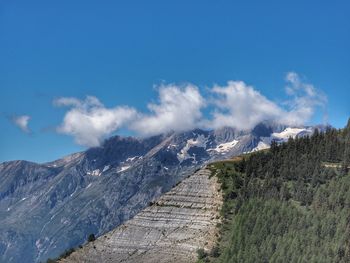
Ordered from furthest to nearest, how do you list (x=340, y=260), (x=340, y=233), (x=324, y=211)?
(x=324, y=211), (x=340, y=233), (x=340, y=260)

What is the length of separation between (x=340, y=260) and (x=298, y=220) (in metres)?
28.8

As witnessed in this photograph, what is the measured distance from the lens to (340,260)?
173m

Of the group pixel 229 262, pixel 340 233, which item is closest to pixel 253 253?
pixel 229 262

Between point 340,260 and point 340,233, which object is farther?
point 340,233

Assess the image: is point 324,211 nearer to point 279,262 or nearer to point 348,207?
point 348,207

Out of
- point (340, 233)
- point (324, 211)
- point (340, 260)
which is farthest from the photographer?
point (324, 211)

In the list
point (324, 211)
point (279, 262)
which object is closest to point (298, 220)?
point (324, 211)

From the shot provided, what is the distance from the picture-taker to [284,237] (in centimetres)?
19388

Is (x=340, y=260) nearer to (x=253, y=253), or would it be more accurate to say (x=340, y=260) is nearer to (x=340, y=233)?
(x=340, y=233)

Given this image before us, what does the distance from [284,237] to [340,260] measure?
24.4 meters

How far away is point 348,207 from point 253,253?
3313cm

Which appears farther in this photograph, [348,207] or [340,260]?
[348,207]

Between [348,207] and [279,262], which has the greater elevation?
[348,207]

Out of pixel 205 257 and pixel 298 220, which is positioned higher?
pixel 298 220
